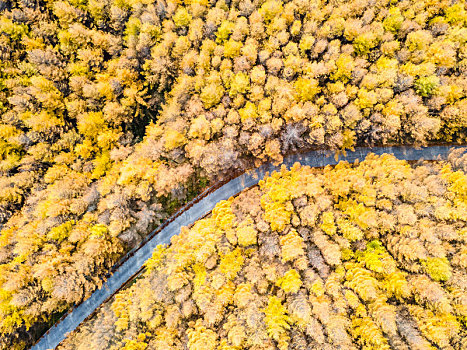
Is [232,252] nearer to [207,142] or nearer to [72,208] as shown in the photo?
[207,142]

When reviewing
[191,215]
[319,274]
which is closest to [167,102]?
[191,215]

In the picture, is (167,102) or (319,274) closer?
(319,274)

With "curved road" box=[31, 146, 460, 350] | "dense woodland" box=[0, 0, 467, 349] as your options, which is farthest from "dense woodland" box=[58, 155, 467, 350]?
"dense woodland" box=[0, 0, 467, 349]

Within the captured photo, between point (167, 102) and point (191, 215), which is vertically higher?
point (167, 102)

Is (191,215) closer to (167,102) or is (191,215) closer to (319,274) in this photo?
(167,102)

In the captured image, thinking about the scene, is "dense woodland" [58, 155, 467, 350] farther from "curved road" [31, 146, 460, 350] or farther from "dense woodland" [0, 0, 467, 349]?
"dense woodland" [0, 0, 467, 349]

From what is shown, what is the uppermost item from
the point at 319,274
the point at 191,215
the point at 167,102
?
the point at 167,102
